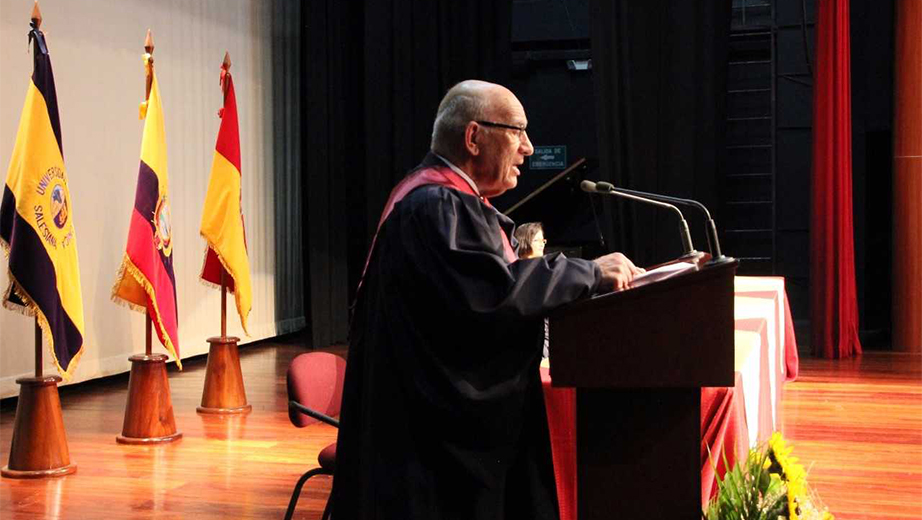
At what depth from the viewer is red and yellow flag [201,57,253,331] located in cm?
681

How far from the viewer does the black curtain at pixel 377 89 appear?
1003 centimetres

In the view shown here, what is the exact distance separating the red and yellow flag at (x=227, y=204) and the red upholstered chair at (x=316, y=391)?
358cm

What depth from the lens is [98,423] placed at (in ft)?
20.5

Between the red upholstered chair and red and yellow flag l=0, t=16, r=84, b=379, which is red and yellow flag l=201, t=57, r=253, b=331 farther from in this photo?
the red upholstered chair

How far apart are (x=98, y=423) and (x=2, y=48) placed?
8.00 ft

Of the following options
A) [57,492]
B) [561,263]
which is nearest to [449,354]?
[561,263]

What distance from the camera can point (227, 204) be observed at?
6863 mm

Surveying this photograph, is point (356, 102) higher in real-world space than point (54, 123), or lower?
higher

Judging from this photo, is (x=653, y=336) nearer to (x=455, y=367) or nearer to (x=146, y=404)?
(x=455, y=367)

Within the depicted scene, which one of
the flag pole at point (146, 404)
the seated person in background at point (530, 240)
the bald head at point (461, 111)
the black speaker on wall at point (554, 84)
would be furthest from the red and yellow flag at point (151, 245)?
the black speaker on wall at point (554, 84)

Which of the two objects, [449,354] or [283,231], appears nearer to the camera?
[449,354]

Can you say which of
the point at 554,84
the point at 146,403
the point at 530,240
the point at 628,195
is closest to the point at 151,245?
the point at 146,403

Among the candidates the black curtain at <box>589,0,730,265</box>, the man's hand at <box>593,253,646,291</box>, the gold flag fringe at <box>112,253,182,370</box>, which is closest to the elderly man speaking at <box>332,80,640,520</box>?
the man's hand at <box>593,253,646,291</box>

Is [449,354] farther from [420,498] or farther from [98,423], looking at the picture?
[98,423]
